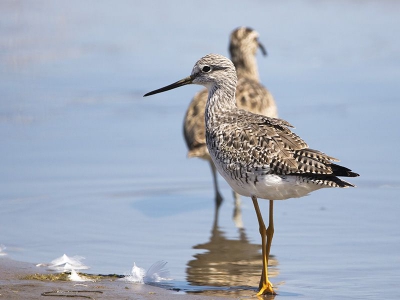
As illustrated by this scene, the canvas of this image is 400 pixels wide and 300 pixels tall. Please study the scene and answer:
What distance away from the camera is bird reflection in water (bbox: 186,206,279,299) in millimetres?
7102

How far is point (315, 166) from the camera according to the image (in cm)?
657

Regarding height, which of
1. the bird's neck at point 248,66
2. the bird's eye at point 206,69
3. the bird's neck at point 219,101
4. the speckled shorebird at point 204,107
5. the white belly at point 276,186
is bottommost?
the white belly at point 276,186

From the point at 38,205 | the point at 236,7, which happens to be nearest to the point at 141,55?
the point at 236,7

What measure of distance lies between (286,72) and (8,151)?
493 centimetres

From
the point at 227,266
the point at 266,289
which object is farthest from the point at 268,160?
the point at 227,266

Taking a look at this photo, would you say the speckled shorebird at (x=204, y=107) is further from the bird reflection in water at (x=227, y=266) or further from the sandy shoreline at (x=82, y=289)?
the sandy shoreline at (x=82, y=289)

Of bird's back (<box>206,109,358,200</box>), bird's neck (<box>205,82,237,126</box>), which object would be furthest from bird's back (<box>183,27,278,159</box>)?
bird's back (<box>206,109,358,200</box>)

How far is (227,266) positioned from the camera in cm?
781

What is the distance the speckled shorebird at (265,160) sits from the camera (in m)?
6.60

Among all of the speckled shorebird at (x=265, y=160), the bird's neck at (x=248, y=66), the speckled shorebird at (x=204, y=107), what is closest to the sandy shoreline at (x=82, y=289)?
the speckled shorebird at (x=265, y=160)

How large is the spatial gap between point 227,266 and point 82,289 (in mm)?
1558

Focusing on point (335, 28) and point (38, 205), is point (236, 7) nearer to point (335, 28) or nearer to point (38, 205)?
point (335, 28)

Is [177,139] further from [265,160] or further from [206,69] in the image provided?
[265,160]

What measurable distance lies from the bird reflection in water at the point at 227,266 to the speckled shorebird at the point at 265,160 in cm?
26
